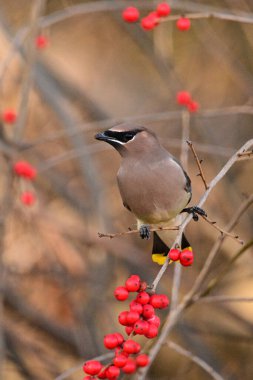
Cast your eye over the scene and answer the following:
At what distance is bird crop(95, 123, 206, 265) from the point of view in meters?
3.18

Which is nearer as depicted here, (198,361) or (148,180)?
(198,361)

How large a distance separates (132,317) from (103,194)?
2805 millimetres

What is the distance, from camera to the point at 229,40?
18.2 feet

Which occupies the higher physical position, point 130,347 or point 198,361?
point 130,347

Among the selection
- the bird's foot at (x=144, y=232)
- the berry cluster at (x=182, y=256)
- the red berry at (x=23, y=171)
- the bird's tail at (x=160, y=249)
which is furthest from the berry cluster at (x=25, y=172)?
the berry cluster at (x=182, y=256)

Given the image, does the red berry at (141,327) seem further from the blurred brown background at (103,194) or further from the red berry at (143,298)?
the blurred brown background at (103,194)

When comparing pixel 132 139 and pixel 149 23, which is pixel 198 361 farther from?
pixel 149 23

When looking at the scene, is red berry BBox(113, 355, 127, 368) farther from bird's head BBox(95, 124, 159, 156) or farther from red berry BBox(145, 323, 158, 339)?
bird's head BBox(95, 124, 159, 156)

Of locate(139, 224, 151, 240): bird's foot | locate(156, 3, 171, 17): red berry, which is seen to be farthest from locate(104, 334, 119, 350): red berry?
locate(156, 3, 171, 17): red berry

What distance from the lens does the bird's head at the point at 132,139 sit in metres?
3.12

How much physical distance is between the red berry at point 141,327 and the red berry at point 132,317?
0.04 ft

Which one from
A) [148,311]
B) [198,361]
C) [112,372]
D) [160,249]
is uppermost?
[148,311]

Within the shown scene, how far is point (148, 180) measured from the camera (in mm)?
3201

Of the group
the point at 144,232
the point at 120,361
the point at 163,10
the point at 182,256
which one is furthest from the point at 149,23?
the point at 120,361
